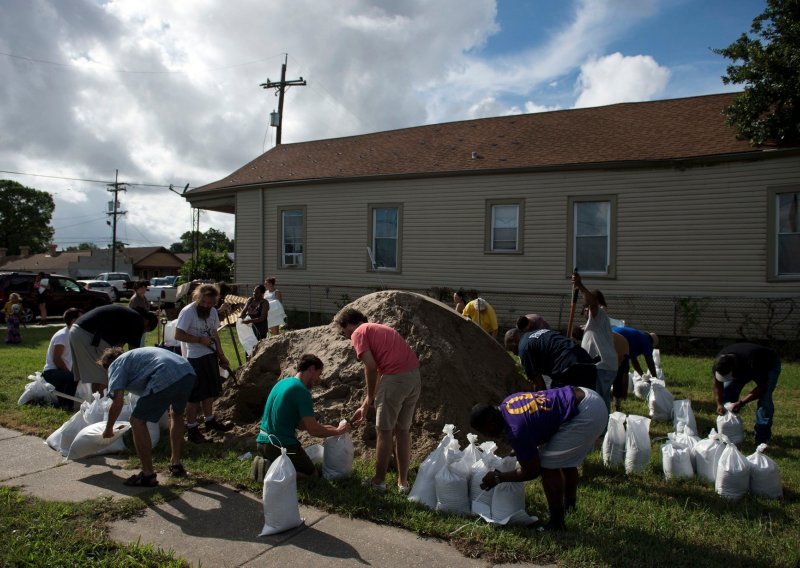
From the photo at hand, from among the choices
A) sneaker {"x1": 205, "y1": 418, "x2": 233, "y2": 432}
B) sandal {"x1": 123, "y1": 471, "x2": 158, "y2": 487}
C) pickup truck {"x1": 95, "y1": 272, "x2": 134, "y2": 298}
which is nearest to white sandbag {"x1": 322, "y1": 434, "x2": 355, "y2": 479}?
sandal {"x1": 123, "y1": 471, "x2": 158, "y2": 487}

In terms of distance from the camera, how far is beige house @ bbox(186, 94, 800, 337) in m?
12.7

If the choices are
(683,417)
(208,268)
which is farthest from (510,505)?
(208,268)

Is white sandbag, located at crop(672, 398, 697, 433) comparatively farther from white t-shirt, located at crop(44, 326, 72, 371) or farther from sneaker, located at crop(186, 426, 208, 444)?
white t-shirt, located at crop(44, 326, 72, 371)

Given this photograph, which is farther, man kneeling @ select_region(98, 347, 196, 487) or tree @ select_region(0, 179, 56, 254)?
tree @ select_region(0, 179, 56, 254)

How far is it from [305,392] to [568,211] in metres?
10.9

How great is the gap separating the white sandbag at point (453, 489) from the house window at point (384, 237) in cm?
1225

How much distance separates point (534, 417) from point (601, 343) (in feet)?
8.67

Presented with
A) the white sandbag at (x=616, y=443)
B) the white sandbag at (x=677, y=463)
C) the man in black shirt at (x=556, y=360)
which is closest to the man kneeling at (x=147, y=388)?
the man in black shirt at (x=556, y=360)

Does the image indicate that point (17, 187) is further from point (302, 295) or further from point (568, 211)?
point (568, 211)

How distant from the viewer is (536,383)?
18.4ft

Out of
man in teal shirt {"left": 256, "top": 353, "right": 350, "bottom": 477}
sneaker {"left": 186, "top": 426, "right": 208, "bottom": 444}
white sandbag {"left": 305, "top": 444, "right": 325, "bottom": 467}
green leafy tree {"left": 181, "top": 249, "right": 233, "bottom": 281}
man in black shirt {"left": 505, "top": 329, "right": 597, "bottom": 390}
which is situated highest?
green leafy tree {"left": 181, "top": 249, "right": 233, "bottom": 281}

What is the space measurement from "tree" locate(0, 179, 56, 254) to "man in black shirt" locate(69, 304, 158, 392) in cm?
7481

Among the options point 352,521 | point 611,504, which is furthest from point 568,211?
point 352,521

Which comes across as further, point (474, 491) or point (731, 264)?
point (731, 264)
